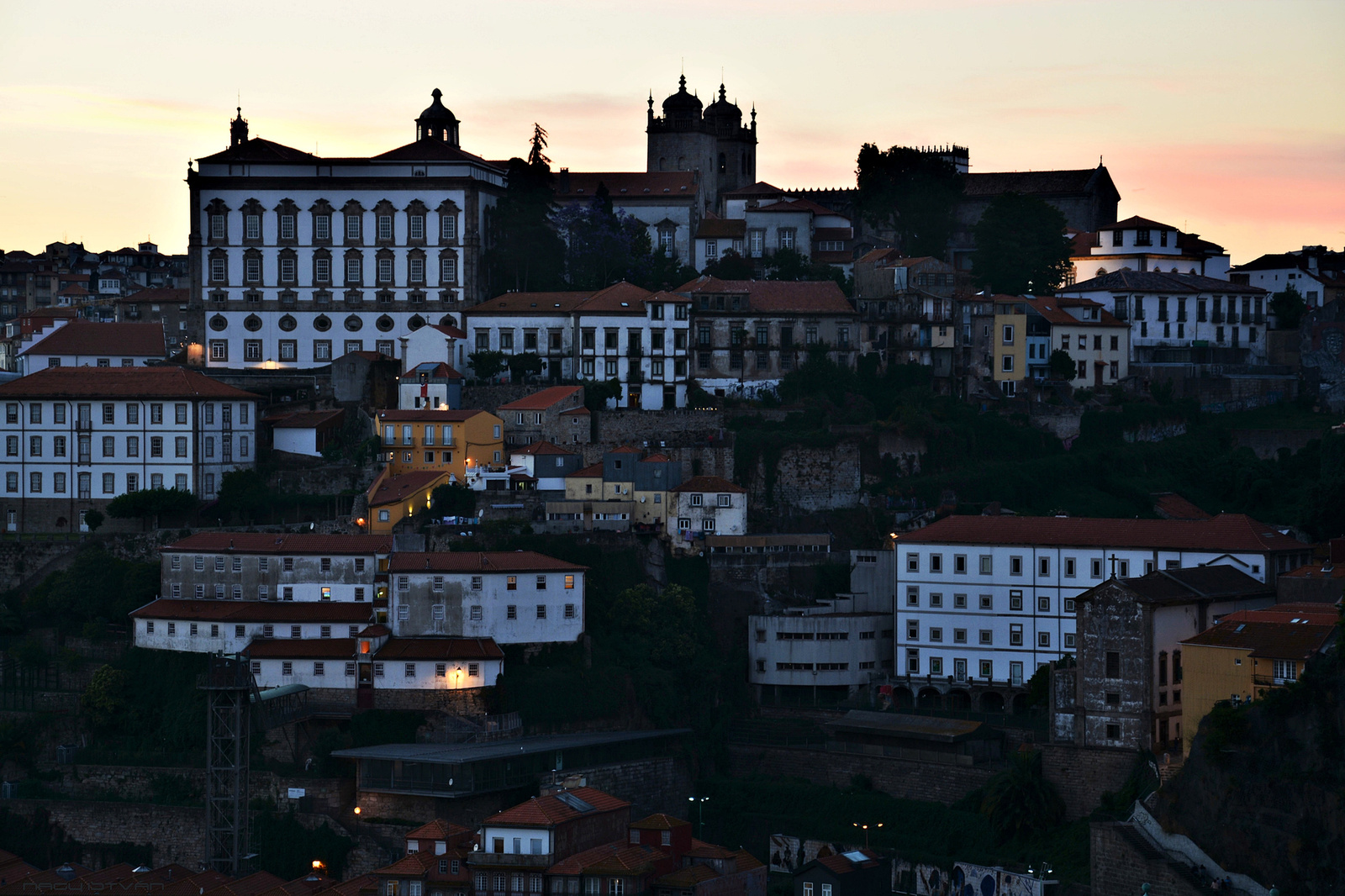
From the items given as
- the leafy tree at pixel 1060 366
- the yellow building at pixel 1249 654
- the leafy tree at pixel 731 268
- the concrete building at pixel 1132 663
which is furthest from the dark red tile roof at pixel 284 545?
the leafy tree at pixel 1060 366

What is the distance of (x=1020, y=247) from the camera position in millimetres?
95062

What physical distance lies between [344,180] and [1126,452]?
3655 centimetres

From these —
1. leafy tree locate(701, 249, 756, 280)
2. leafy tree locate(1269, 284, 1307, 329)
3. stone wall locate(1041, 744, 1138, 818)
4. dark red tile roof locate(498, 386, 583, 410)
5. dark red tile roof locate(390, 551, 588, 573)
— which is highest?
leafy tree locate(701, 249, 756, 280)

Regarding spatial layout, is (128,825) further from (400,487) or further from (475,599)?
(400,487)

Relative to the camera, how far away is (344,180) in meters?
92.1

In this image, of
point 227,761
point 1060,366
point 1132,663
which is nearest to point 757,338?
point 1060,366

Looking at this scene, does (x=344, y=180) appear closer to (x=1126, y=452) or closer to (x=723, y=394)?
(x=723, y=394)

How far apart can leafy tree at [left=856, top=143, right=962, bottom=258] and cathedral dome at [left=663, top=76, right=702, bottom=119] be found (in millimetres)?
13063

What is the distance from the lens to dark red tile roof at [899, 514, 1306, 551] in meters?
68.3

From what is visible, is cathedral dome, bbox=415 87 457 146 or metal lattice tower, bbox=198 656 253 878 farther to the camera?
cathedral dome, bbox=415 87 457 146

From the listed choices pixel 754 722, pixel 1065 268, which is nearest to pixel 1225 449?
pixel 1065 268

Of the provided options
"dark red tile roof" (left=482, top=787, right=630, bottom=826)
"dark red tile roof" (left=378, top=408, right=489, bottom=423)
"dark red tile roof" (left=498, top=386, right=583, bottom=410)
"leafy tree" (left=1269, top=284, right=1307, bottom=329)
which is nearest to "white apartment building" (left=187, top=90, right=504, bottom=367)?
"dark red tile roof" (left=498, top=386, right=583, bottom=410)

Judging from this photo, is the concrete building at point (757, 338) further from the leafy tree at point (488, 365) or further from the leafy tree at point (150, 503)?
the leafy tree at point (150, 503)

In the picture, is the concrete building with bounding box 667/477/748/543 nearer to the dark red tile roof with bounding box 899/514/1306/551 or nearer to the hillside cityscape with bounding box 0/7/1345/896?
the hillside cityscape with bounding box 0/7/1345/896
